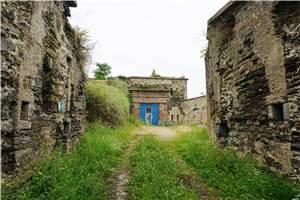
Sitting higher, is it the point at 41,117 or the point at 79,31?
the point at 79,31

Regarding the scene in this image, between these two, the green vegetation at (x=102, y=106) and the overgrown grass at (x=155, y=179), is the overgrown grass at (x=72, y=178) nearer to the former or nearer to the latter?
the overgrown grass at (x=155, y=179)

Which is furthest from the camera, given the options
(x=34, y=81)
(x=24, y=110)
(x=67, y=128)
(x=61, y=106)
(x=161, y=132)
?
(x=161, y=132)

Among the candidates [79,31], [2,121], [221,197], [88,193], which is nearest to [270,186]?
[221,197]

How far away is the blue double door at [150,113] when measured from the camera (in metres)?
21.0

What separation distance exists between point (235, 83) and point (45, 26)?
4.96 m

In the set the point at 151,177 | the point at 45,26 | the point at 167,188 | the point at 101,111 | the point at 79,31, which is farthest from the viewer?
the point at 101,111

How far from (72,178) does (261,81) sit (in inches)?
173

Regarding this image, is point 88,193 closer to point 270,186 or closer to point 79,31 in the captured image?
point 270,186

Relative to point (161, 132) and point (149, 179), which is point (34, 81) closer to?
point (149, 179)

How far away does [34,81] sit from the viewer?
452cm

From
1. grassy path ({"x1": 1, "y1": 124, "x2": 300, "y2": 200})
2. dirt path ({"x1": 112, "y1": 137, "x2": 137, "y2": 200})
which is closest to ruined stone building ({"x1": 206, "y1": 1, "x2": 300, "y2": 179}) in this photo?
grassy path ({"x1": 1, "y1": 124, "x2": 300, "y2": 200})

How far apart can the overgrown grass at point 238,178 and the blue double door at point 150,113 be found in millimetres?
13807

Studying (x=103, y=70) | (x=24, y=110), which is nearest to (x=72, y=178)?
(x=24, y=110)

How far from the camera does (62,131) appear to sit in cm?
653
